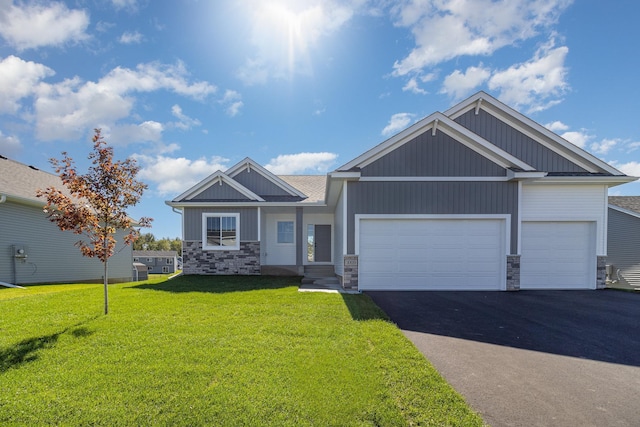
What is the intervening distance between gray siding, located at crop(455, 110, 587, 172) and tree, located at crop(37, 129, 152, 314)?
11.0m

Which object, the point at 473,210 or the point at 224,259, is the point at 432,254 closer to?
the point at 473,210

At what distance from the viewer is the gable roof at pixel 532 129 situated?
34.0 ft

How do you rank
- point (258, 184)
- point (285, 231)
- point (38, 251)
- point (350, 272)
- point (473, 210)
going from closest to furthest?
point (350, 272) < point (473, 210) < point (38, 251) < point (258, 184) < point (285, 231)

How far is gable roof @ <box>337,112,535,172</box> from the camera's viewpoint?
9.39 m

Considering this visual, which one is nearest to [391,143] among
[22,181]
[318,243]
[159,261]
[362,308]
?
[362,308]

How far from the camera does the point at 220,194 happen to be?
13.2 metres

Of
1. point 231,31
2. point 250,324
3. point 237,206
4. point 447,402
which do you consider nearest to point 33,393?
point 250,324

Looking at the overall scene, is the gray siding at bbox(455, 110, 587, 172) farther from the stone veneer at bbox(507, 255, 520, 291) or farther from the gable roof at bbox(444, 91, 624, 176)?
the stone veneer at bbox(507, 255, 520, 291)

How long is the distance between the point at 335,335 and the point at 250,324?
1.62 metres

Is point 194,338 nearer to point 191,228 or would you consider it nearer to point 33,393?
point 33,393

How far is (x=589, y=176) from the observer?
9.98 metres

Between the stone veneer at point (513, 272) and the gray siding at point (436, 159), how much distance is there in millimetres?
2737

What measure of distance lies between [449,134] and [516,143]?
3.33 metres

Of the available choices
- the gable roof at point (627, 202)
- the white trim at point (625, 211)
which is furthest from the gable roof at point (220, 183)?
the gable roof at point (627, 202)
